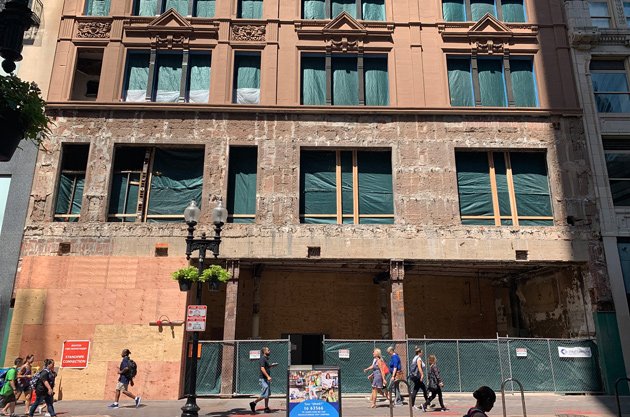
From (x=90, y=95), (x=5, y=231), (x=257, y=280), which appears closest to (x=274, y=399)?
(x=257, y=280)

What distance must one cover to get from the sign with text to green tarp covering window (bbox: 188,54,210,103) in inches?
445

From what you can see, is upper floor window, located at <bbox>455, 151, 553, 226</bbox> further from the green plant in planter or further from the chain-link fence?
the green plant in planter

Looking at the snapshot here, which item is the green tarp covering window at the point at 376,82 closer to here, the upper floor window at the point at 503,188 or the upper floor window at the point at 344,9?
the upper floor window at the point at 344,9

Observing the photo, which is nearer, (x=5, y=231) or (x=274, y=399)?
(x=274, y=399)

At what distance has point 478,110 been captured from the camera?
2056 cm

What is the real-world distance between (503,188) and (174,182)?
13763 millimetres

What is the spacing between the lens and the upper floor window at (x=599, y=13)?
22359mm

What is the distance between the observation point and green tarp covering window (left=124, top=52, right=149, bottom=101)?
68.7 ft

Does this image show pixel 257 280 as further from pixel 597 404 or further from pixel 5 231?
pixel 597 404

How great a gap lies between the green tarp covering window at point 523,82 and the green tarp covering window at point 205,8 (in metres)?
13.9

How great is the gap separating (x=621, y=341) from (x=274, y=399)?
43.1 feet

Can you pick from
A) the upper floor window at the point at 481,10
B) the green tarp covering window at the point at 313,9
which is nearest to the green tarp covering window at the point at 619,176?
the upper floor window at the point at 481,10

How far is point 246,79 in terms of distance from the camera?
21.4 m

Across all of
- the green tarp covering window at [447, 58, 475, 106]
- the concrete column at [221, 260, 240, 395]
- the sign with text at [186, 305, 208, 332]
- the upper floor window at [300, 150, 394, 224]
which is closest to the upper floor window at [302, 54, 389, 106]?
the upper floor window at [300, 150, 394, 224]
